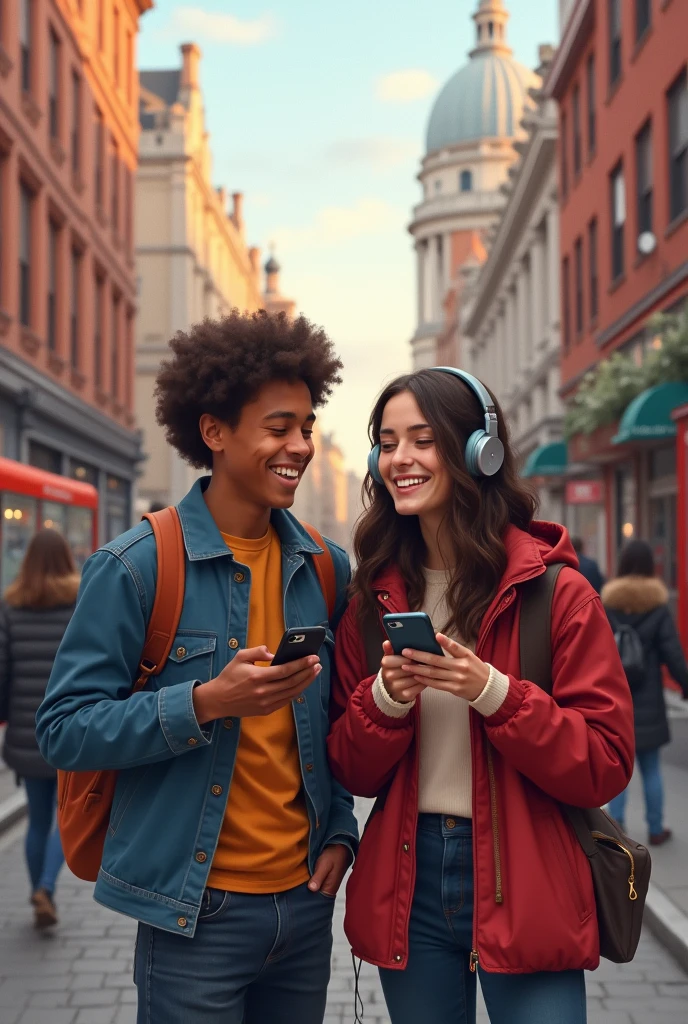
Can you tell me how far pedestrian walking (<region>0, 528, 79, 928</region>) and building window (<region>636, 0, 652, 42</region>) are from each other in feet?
57.6

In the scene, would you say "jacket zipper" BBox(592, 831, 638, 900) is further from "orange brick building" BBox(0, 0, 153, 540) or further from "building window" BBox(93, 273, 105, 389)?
"building window" BBox(93, 273, 105, 389)

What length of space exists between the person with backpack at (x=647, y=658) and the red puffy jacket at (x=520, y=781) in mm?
5087

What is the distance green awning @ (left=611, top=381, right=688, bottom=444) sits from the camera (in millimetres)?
15930

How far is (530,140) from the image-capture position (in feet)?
113

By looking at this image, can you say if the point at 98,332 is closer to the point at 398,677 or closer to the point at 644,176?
the point at 644,176

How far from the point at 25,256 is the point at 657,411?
41.7 feet

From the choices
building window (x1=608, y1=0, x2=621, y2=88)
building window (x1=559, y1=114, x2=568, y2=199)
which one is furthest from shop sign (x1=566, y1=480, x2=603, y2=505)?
building window (x1=559, y1=114, x2=568, y2=199)

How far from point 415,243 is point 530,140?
79241 millimetres

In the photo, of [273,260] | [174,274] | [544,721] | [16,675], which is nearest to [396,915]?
[544,721]

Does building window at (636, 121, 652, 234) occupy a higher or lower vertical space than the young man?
higher

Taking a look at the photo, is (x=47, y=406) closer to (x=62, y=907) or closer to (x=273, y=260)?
(x=62, y=907)

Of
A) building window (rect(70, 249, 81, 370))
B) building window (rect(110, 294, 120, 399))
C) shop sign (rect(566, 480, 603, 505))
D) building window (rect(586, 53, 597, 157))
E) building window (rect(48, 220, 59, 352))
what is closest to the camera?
shop sign (rect(566, 480, 603, 505))

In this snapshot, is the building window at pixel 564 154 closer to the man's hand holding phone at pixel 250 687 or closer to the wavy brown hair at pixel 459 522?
the wavy brown hair at pixel 459 522

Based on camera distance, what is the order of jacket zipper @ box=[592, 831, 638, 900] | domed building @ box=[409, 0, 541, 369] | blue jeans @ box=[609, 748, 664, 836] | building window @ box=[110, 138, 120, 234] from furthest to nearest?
domed building @ box=[409, 0, 541, 369], building window @ box=[110, 138, 120, 234], blue jeans @ box=[609, 748, 664, 836], jacket zipper @ box=[592, 831, 638, 900]
